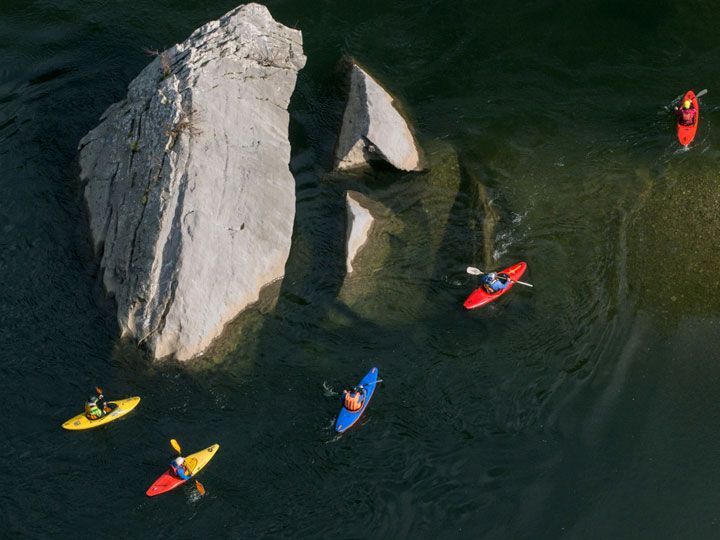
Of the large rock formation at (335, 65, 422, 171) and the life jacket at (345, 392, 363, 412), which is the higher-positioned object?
the large rock formation at (335, 65, 422, 171)

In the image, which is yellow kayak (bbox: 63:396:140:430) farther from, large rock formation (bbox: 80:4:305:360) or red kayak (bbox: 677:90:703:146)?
red kayak (bbox: 677:90:703:146)

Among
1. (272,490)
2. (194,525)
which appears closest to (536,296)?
(272,490)

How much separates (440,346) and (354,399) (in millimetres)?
2271

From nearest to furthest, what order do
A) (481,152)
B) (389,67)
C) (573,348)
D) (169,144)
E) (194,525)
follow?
(194,525) → (573,348) → (169,144) → (481,152) → (389,67)

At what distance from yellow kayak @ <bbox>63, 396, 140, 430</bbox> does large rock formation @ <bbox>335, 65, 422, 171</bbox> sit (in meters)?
7.45

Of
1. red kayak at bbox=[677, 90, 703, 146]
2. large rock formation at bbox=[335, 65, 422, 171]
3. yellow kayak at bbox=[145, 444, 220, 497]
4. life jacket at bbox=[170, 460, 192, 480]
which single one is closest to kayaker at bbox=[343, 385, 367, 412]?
yellow kayak at bbox=[145, 444, 220, 497]

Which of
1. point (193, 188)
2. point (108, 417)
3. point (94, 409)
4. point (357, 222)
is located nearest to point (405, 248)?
point (357, 222)

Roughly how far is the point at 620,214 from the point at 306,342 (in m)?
7.86

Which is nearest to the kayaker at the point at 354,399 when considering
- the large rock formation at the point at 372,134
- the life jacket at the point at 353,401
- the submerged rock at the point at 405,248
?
the life jacket at the point at 353,401

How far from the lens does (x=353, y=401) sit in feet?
42.0

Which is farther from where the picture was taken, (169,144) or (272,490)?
(169,144)

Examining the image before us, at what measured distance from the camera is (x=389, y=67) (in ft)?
62.9

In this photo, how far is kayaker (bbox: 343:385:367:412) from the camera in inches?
503

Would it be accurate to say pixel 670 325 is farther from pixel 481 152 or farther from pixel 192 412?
pixel 192 412
